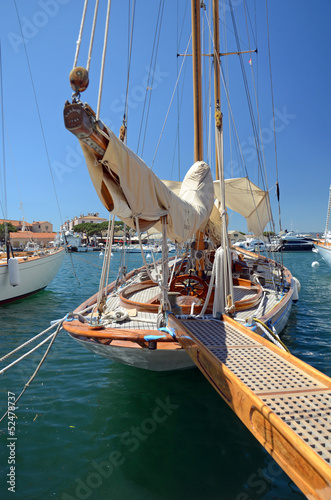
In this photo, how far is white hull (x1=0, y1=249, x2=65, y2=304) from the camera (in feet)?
39.1

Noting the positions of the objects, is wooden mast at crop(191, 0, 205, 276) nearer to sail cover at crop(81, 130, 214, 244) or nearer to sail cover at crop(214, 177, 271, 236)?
sail cover at crop(81, 130, 214, 244)

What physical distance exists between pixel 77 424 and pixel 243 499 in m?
2.42

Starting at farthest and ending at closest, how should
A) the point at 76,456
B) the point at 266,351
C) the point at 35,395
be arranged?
1. the point at 35,395
2. the point at 76,456
3. the point at 266,351

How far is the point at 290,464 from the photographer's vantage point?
1.76 meters

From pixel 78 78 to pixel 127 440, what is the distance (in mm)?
4246

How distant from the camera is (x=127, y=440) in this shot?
403cm

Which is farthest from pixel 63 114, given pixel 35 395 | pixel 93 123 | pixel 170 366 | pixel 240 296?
pixel 240 296

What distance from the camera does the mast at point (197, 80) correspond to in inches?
301

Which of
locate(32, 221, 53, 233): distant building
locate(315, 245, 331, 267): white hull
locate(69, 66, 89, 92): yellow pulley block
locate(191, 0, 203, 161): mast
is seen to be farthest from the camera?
locate(32, 221, 53, 233): distant building

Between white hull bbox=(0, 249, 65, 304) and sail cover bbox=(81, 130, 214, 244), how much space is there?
949 cm

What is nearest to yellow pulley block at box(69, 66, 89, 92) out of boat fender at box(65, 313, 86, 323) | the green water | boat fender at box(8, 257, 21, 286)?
→ boat fender at box(65, 313, 86, 323)

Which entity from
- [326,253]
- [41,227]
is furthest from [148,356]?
[41,227]

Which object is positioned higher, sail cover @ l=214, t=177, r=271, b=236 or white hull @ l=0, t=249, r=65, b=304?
sail cover @ l=214, t=177, r=271, b=236

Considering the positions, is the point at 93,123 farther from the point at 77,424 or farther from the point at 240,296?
the point at 240,296
